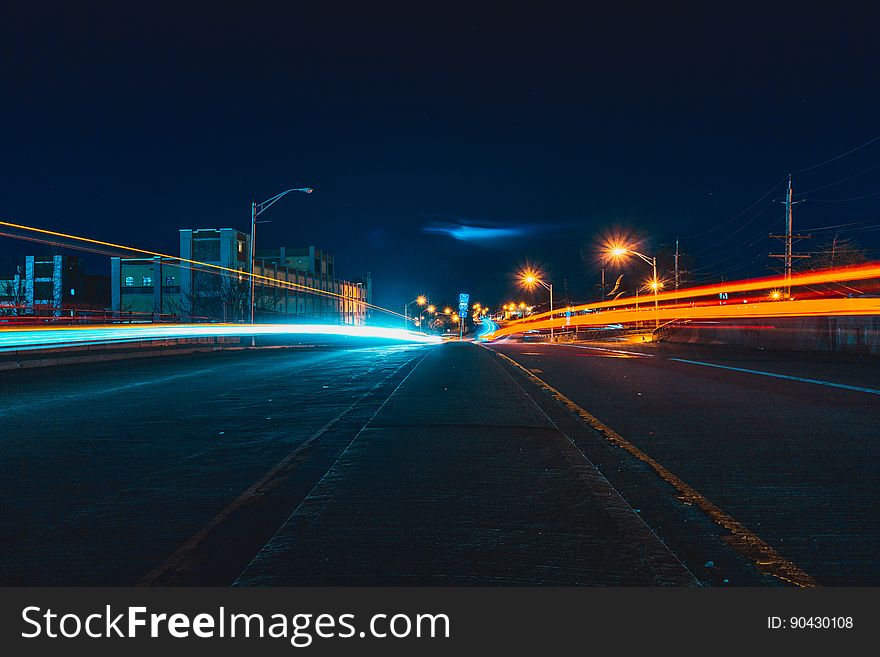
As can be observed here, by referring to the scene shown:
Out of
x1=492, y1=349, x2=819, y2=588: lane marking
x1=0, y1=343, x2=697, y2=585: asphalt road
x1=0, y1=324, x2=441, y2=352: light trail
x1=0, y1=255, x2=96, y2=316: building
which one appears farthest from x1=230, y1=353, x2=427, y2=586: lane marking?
x1=0, y1=255, x2=96, y2=316: building

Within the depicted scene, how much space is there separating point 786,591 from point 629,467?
3430 millimetres

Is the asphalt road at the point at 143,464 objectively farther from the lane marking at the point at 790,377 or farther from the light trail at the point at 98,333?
the lane marking at the point at 790,377

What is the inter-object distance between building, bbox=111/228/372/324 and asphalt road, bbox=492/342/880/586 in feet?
151

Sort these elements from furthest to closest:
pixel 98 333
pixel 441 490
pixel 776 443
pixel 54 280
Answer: pixel 54 280, pixel 98 333, pixel 776 443, pixel 441 490

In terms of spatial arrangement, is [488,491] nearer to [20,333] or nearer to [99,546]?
[99,546]

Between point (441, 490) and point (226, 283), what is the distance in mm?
73675

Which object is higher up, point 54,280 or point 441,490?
point 54,280

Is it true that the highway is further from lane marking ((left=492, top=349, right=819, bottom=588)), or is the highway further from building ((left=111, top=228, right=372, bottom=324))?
building ((left=111, top=228, right=372, bottom=324))

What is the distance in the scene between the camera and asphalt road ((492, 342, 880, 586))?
5.21 metres

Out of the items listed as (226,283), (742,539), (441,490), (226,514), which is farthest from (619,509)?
(226,283)

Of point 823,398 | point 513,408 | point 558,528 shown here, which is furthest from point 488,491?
point 823,398

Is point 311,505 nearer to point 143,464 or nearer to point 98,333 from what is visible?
point 143,464

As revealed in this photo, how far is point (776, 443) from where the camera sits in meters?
9.01

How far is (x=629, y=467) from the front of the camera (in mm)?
7625
